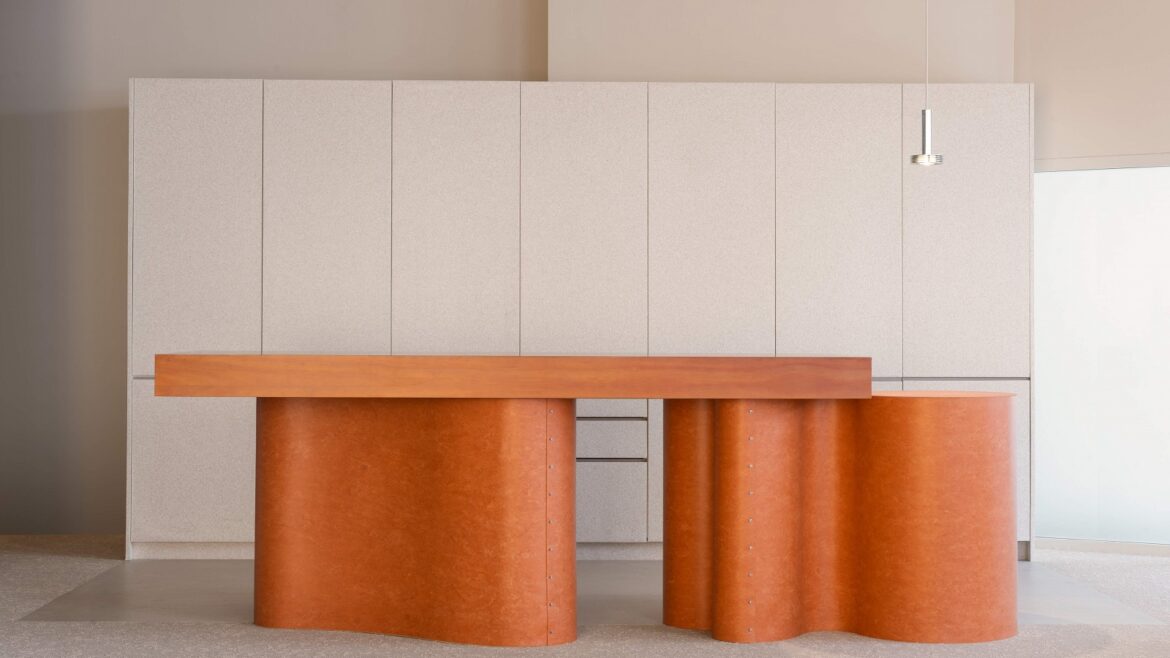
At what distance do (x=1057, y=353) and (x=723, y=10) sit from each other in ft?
8.15

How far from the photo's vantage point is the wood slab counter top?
3441 millimetres

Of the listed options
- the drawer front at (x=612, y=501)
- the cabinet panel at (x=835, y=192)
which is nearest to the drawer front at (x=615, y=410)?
the drawer front at (x=612, y=501)

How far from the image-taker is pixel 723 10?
566cm

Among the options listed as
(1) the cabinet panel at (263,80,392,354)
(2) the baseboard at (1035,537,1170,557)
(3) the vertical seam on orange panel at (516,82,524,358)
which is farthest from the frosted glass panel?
(1) the cabinet panel at (263,80,392,354)

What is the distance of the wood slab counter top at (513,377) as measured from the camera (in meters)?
3.44

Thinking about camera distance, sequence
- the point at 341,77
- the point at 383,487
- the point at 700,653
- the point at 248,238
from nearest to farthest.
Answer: the point at 700,653 < the point at 383,487 < the point at 248,238 < the point at 341,77

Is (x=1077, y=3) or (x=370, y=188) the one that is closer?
(x=370, y=188)

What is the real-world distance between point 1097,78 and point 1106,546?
2.38 meters

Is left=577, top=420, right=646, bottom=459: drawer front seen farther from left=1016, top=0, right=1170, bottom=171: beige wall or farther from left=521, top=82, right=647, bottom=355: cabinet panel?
left=1016, top=0, right=1170, bottom=171: beige wall

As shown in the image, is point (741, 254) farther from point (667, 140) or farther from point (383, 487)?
point (383, 487)

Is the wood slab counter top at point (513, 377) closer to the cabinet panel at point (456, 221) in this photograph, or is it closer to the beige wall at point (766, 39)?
the cabinet panel at point (456, 221)

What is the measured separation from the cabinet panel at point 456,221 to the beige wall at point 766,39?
2.04 ft

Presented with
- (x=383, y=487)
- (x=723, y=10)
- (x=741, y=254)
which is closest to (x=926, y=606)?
(x=383, y=487)

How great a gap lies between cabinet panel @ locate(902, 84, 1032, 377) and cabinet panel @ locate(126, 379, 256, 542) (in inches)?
127
